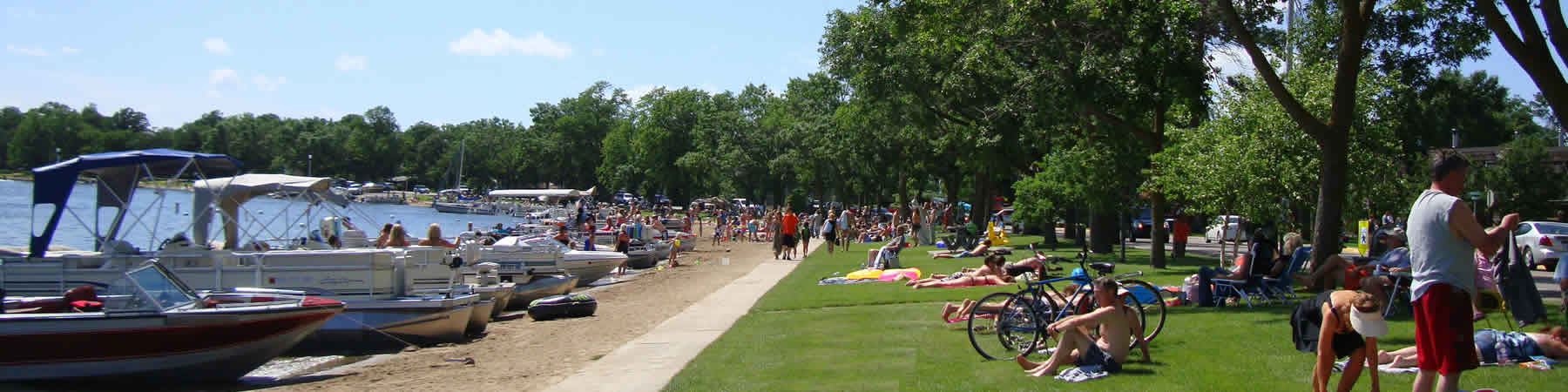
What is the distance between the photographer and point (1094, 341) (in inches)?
358

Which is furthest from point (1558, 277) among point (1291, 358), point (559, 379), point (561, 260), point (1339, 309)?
point (561, 260)

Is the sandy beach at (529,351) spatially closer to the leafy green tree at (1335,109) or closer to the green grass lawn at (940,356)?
the green grass lawn at (940,356)

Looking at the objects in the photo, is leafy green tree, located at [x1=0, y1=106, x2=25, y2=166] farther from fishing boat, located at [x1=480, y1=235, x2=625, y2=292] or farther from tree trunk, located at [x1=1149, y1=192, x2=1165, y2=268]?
tree trunk, located at [x1=1149, y1=192, x2=1165, y2=268]

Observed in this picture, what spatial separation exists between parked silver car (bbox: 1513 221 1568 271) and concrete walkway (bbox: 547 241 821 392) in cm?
1767

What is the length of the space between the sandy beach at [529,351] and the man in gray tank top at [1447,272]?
8.53 meters

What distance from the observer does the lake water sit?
1085 inches

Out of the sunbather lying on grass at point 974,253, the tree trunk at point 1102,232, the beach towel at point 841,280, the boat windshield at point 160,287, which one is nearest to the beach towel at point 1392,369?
the beach towel at point 841,280

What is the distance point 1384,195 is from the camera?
2230 centimetres

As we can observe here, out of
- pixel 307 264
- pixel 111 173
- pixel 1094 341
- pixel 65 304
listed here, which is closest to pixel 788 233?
pixel 307 264

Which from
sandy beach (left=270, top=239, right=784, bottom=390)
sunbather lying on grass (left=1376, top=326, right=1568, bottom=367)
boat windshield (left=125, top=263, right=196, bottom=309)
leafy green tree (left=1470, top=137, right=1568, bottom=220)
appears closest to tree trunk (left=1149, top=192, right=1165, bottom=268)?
sandy beach (left=270, top=239, right=784, bottom=390)

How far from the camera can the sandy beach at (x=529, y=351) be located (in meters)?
13.3

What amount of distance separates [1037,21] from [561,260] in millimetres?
14262

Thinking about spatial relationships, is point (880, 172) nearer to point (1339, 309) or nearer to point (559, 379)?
point (559, 379)

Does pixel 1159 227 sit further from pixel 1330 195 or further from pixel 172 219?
pixel 172 219
